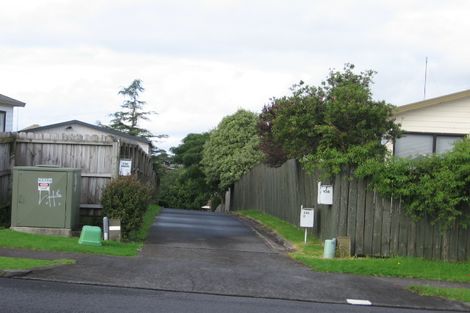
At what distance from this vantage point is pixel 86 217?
16094 millimetres

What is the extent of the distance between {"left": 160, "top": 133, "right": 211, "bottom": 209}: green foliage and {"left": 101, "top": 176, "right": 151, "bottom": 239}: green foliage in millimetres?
38952

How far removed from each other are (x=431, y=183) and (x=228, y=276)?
16.2ft

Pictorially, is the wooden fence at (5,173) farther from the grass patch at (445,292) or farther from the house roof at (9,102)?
the house roof at (9,102)

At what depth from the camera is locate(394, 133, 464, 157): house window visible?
63.8 feet

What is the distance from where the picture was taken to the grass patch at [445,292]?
A: 10.1m

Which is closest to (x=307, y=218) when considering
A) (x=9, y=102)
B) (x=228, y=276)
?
(x=228, y=276)

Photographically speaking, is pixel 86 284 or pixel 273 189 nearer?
pixel 86 284

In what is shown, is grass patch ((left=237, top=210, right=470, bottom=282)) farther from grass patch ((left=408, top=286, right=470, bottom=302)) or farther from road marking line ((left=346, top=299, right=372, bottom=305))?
road marking line ((left=346, top=299, right=372, bottom=305))

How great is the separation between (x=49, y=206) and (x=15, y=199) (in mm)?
777

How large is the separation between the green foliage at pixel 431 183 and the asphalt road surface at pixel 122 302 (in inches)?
173

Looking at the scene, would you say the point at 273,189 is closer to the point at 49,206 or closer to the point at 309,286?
the point at 49,206

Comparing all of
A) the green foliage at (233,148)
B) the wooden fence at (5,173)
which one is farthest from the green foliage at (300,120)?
the green foliage at (233,148)

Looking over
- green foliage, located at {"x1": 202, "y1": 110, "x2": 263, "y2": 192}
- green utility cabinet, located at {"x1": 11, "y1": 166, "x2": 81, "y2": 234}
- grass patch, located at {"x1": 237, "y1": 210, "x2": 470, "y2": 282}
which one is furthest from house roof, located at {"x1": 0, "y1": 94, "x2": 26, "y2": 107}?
grass patch, located at {"x1": 237, "y1": 210, "x2": 470, "y2": 282}

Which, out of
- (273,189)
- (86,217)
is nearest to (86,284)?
(86,217)
